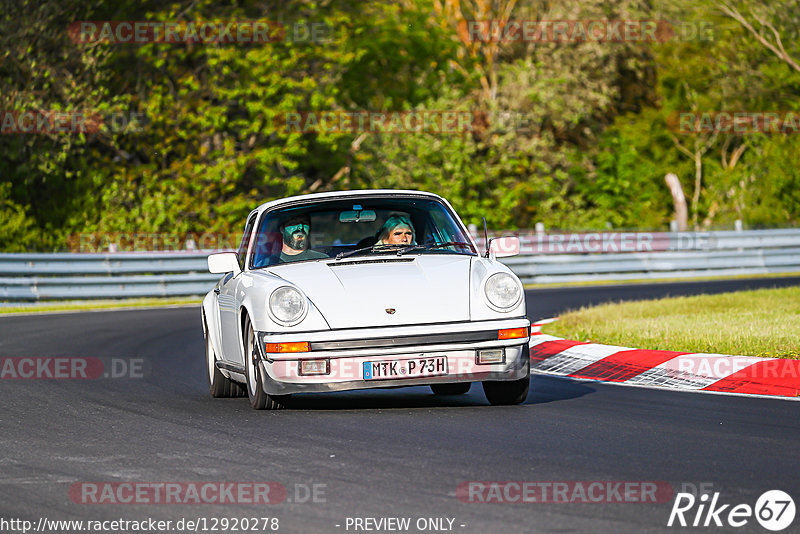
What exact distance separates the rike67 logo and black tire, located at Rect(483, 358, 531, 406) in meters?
3.46

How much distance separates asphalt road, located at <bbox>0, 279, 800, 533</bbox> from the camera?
5695mm

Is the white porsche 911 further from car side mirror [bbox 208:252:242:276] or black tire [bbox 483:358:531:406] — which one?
car side mirror [bbox 208:252:242:276]

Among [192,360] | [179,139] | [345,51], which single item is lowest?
[192,360]

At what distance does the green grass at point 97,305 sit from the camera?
2340cm

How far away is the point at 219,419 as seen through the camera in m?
8.87

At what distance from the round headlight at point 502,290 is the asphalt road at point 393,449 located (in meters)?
0.71

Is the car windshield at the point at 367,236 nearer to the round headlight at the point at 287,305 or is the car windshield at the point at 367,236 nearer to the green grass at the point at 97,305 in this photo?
the round headlight at the point at 287,305

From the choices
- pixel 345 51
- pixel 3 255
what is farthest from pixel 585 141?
pixel 3 255

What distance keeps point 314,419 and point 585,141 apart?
4499cm

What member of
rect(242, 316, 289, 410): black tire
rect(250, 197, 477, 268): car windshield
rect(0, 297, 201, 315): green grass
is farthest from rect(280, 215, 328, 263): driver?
rect(0, 297, 201, 315): green grass

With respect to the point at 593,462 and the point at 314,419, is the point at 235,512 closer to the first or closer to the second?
the point at 593,462

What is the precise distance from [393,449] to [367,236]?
10.2 feet

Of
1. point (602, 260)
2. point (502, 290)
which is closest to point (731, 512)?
point (502, 290)

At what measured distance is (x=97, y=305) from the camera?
24.3m
